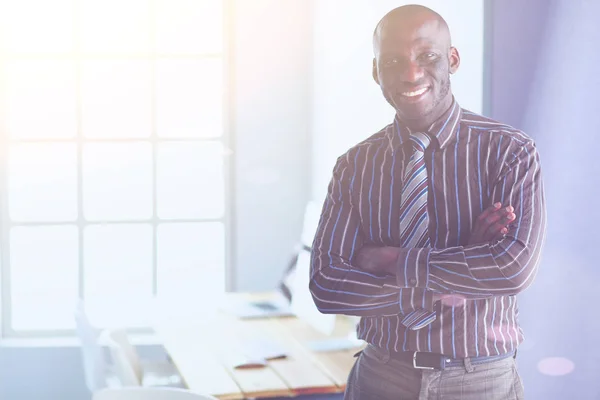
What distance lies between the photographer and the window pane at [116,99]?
505 cm

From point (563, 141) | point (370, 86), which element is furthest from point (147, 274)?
point (563, 141)

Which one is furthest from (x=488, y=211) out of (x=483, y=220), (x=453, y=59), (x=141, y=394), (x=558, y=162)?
(x=141, y=394)

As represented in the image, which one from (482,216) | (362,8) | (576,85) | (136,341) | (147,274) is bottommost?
(136,341)

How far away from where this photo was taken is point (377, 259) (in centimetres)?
193

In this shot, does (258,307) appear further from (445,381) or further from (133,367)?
(445,381)

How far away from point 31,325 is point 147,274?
74 cm

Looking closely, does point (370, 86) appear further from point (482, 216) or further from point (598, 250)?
point (482, 216)

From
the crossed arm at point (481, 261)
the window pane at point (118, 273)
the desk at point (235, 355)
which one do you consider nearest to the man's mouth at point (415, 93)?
the crossed arm at point (481, 261)

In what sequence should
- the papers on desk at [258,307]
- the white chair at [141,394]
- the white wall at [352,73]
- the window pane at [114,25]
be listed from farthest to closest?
the window pane at [114,25] < the papers on desk at [258,307] < the white wall at [352,73] < the white chair at [141,394]

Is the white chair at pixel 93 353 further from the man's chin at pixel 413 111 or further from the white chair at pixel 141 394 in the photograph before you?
the man's chin at pixel 413 111

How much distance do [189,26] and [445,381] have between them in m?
3.70

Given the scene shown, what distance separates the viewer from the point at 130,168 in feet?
16.7

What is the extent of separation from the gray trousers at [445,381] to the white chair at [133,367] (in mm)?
1689

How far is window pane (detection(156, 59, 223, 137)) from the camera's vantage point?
16.7 ft
